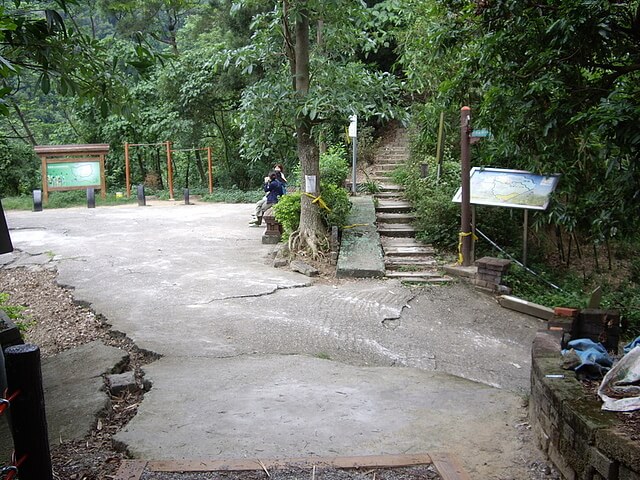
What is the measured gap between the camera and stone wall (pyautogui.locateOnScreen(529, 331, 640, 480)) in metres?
2.74

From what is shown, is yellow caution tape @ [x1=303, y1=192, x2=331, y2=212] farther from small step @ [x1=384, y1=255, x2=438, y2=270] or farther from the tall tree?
small step @ [x1=384, y1=255, x2=438, y2=270]

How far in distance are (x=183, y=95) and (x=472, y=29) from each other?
1675cm

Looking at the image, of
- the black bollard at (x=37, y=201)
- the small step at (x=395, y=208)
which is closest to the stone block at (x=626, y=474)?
the small step at (x=395, y=208)

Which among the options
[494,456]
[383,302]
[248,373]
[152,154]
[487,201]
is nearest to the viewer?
[494,456]

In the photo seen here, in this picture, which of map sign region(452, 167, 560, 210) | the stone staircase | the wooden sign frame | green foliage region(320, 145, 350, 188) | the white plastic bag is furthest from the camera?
the wooden sign frame

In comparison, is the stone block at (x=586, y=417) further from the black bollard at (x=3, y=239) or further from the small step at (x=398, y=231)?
the small step at (x=398, y=231)

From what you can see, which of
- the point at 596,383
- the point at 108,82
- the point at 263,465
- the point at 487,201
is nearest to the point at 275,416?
the point at 263,465

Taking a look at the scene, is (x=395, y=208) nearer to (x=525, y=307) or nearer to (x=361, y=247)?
(x=361, y=247)

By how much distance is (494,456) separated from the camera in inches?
144

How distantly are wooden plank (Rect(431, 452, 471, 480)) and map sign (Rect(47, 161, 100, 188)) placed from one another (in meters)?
19.8

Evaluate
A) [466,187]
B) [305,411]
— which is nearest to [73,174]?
[466,187]

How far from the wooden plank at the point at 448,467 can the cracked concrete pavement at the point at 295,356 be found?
0.14 meters

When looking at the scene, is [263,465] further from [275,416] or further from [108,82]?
[108,82]

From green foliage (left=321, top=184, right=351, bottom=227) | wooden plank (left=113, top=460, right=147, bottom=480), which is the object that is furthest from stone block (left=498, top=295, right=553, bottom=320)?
wooden plank (left=113, top=460, right=147, bottom=480)
